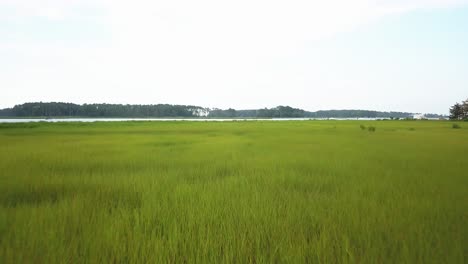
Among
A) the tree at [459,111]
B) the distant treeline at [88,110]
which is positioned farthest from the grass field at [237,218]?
the distant treeline at [88,110]

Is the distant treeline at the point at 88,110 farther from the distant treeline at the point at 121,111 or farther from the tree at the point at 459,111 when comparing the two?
the tree at the point at 459,111

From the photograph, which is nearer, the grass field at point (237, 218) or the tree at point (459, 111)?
the grass field at point (237, 218)

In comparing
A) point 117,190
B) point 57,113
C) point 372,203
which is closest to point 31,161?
point 117,190

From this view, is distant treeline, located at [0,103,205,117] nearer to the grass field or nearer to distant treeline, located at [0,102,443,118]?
distant treeline, located at [0,102,443,118]

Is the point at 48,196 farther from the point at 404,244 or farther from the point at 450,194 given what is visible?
the point at 450,194

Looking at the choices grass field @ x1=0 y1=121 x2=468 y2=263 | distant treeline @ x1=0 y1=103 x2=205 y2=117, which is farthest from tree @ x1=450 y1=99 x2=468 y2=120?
distant treeline @ x1=0 y1=103 x2=205 y2=117

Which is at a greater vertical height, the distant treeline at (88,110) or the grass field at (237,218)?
the distant treeline at (88,110)

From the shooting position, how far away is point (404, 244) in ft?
8.12

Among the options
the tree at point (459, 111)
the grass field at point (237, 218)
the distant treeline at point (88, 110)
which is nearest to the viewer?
the grass field at point (237, 218)

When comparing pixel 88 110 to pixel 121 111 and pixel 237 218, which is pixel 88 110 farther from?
pixel 237 218

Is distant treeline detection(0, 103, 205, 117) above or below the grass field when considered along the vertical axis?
above

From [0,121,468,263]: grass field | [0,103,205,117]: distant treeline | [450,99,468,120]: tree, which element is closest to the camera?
[0,121,468,263]: grass field

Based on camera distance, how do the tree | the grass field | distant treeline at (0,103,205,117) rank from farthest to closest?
distant treeline at (0,103,205,117) < the tree < the grass field

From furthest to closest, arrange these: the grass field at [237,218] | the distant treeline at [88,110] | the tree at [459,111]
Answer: the distant treeline at [88,110], the tree at [459,111], the grass field at [237,218]
